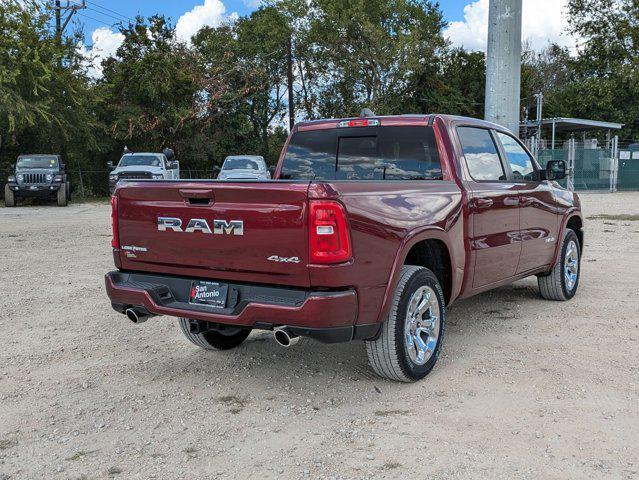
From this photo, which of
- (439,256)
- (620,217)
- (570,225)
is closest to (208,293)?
(439,256)

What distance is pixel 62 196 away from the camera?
25109 millimetres

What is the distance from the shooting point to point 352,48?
137 ft

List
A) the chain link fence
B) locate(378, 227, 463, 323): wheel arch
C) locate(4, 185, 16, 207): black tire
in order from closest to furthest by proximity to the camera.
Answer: locate(378, 227, 463, 323): wheel arch, locate(4, 185, 16, 207): black tire, the chain link fence

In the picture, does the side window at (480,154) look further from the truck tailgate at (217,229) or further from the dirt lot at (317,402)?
the truck tailgate at (217,229)

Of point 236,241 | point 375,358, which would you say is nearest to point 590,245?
point 375,358

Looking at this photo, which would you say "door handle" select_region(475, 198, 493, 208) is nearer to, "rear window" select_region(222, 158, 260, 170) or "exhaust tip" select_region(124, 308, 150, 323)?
"exhaust tip" select_region(124, 308, 150, 323)

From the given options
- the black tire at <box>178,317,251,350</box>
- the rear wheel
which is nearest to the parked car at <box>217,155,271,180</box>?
the rear wheel

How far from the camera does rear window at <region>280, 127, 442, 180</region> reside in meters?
5.24

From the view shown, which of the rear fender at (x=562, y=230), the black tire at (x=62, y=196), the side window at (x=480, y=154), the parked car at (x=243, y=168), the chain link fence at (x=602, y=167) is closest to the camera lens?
the side window at (x=480, y=154)

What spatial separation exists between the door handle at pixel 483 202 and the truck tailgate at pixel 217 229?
1.94 m

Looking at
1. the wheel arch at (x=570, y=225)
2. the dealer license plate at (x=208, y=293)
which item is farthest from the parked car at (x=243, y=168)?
the dealer license plate at (x=208, y=293)

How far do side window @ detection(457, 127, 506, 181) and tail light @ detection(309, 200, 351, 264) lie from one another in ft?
6.36

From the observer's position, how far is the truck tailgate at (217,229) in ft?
12.7

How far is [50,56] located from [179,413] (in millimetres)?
28182
